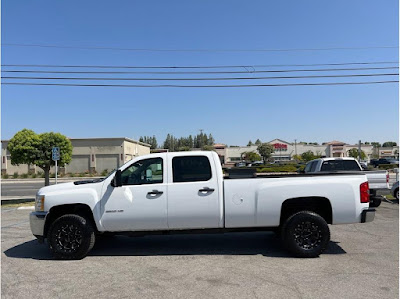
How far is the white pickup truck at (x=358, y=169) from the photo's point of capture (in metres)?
10.5

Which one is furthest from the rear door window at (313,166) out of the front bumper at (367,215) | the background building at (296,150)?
the background building at (296,150)

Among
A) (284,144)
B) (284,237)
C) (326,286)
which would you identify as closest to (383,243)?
(284,237)

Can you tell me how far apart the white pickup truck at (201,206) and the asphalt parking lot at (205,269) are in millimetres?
465

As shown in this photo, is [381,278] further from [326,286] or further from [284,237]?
[284,237]

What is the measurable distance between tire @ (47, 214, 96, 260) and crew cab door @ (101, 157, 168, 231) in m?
0.37

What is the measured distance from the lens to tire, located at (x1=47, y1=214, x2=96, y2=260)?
5.83 meters

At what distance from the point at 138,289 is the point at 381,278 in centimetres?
349

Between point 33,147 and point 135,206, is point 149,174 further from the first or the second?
point 33,147

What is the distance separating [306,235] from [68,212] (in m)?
4.44

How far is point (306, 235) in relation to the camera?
5.77 meters

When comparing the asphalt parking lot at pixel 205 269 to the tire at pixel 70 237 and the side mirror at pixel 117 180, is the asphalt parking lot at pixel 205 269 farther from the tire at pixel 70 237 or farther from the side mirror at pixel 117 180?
the side mirror at pixel 117 180

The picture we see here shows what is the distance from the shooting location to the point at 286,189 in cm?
580

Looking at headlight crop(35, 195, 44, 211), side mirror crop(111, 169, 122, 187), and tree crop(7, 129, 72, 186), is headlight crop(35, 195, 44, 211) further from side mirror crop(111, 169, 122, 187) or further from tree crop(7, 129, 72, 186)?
tree crop(7, 129, 72, 186)

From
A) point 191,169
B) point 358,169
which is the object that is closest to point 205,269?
point 191,169
